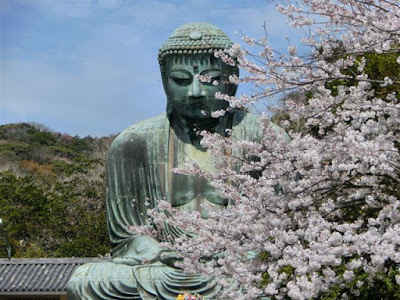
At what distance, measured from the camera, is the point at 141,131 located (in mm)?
8383

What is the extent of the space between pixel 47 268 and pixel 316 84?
17.0m

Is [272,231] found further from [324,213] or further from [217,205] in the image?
[217,205]

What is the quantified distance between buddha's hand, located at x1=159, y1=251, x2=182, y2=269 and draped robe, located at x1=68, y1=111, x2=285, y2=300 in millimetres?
35

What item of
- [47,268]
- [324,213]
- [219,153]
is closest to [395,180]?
[324,213]

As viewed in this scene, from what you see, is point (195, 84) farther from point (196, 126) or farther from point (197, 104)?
point (196, 126)

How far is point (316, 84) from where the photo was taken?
6613mm

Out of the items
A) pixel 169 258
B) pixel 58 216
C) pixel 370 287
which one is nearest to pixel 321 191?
pixel 370 287

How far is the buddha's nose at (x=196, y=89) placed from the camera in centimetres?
804

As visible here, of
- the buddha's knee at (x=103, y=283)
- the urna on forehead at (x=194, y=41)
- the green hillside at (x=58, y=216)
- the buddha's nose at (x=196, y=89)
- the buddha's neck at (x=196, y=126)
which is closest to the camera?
the buddha's knee at (x=103, y=283)

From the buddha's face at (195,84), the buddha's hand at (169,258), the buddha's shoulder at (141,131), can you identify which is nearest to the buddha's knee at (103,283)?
the buddha's hand at (169,258)

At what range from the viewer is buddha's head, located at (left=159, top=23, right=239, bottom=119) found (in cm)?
811

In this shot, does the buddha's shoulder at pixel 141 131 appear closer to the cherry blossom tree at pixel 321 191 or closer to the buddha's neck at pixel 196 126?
the buddha's neck at pixel 196 126

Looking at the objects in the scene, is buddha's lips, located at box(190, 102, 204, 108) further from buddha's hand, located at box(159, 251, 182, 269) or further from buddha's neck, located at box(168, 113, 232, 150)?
buddha's hand, located at box(159, 251, 182, 269)

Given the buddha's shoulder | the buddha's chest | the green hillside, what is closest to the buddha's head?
the buddha's shoulder
